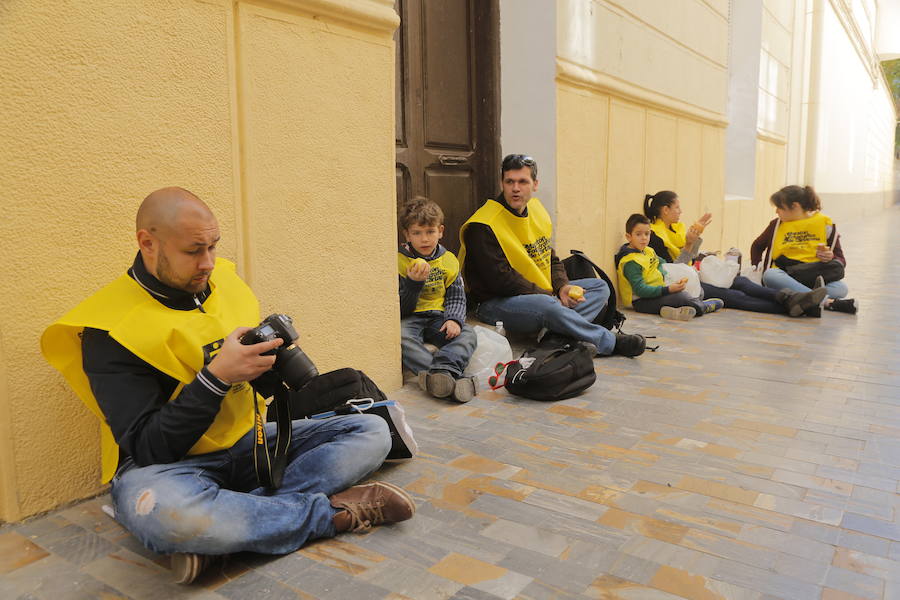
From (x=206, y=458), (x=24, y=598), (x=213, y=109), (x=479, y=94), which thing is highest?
(x=479, y=94)

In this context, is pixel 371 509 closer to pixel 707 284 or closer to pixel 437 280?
pixel 437 280

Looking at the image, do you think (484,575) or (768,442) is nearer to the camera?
(484,575)

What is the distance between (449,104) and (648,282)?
2492 mm

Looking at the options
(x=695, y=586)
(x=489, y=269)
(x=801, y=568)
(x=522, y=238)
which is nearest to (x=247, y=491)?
(x=695, y=586)

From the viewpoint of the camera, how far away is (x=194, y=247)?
2201 mm

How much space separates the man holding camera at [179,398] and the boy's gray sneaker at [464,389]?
140 centimetres

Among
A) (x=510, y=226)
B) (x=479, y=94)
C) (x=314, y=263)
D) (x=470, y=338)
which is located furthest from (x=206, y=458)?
(x=479, y=94)

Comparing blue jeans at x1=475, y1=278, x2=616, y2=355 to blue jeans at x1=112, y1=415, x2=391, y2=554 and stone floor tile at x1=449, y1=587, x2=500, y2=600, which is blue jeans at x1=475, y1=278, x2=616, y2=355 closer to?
blue jeans at x1=112, y1=415, x2=391, y2=554

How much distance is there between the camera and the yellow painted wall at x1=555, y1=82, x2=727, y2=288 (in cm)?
598

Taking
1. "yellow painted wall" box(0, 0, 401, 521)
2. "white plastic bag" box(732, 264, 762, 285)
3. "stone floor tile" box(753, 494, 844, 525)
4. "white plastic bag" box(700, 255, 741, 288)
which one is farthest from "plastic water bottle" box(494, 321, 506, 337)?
"white plastic bag" box(732, 264, 762, 285)

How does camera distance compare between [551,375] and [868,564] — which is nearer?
[868,564]

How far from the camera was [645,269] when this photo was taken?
645cm

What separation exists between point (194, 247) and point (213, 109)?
100 cm

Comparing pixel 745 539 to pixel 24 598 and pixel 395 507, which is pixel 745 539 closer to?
pixel 395 507
